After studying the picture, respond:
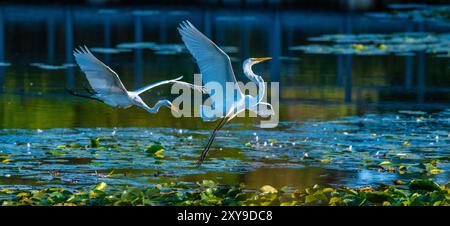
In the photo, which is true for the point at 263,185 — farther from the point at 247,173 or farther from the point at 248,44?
the point at 248,44

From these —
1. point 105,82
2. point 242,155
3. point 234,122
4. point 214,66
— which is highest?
point 214,66

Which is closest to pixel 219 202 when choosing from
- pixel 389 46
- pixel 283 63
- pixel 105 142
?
pixel 105 142

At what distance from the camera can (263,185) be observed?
9.56 m

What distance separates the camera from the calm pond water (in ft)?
33.2

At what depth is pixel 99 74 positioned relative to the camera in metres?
10.3

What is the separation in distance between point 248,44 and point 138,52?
2.56 meters

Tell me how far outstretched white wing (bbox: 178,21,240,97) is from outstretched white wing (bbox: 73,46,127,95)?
72 cm

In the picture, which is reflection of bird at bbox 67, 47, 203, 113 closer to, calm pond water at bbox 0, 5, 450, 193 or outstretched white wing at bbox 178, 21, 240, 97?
outstretched white wing at bbox 178, 21, 240, 97

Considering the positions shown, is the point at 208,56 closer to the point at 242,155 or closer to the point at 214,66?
the point at 214,66

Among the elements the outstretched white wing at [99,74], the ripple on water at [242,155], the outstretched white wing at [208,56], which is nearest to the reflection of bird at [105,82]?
the outstretched white wing at [99,74]

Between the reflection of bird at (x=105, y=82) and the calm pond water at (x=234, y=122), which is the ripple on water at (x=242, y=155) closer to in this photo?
the calm pond water at (x=234, y=122)

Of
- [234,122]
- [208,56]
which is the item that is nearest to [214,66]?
[208,56]

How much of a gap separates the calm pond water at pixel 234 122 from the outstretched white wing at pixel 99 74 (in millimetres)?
642

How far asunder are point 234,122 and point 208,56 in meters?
2.84
